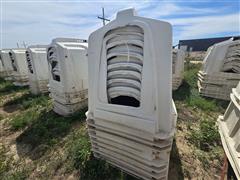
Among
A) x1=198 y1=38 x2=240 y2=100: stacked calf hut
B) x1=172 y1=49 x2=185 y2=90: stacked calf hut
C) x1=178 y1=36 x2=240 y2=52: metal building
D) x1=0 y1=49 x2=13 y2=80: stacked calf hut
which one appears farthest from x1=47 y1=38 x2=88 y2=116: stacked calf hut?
x1=178 y1=36 x2=240 y2=52: metal building

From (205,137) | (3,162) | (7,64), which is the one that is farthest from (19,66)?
(205,137)

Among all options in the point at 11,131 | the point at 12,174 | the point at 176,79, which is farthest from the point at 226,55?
the point at 11,131

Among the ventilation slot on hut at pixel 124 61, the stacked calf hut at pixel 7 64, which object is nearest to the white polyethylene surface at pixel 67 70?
the ventilation slot on hut at pixel 124 61

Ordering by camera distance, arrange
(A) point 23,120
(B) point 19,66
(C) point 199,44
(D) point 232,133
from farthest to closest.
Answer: (C) point 199,44
(B) point 19,66
(A) point 23,120
(D) point 232,133

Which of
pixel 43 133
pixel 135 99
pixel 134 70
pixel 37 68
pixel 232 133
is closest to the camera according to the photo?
pixel 134 70

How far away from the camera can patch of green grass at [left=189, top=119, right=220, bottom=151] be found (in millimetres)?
2820

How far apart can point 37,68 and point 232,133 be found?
5654 mm

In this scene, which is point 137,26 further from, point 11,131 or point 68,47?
point 11,131

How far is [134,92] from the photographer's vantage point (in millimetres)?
1797

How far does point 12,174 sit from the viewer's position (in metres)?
2.47

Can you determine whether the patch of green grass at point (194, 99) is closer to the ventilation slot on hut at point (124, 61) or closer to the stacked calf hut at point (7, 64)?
the ventilation slot on hut at point (124, 61)

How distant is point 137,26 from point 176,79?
445 cm

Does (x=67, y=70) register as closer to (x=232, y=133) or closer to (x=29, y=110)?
(x=29, y=110)

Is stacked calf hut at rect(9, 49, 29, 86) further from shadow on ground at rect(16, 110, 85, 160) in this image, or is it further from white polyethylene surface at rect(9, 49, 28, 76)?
shadow on ground at rect(16, 110, 85, 160)
